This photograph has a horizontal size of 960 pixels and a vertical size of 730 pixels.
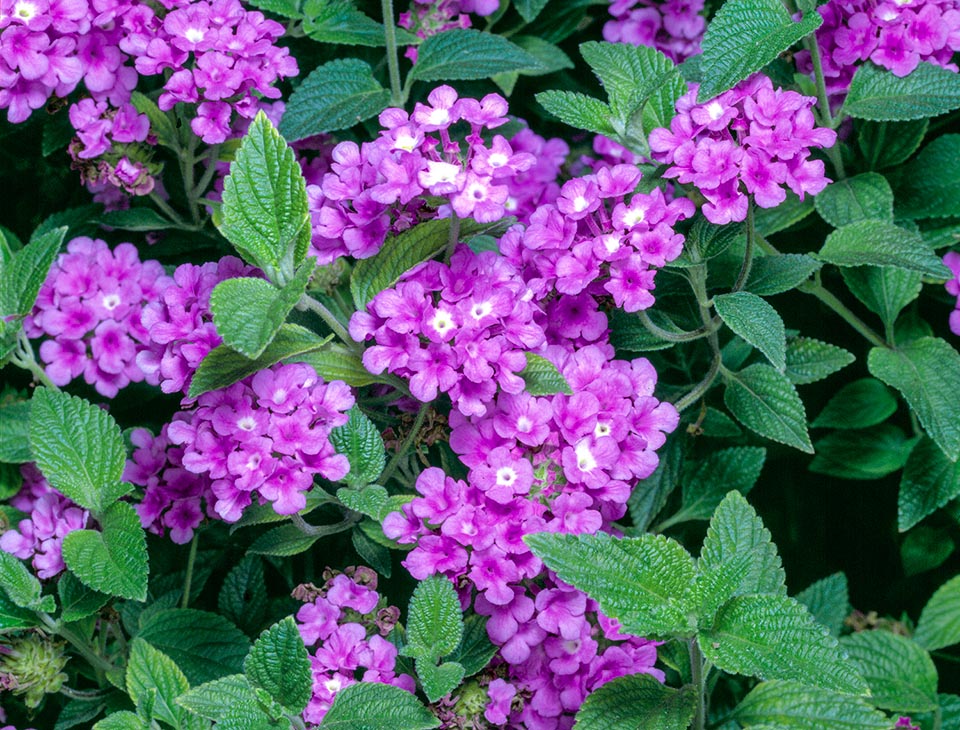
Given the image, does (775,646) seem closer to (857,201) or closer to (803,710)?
(803,710)

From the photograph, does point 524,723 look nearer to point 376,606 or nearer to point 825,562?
point 376,606

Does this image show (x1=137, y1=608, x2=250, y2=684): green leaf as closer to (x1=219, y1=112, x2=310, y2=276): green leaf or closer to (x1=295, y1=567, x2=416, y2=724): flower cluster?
(x1=295, y1=567, x2=416, y2=724): flower cluster

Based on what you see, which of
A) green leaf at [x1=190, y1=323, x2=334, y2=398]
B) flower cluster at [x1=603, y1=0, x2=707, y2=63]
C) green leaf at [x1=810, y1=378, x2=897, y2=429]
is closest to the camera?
green leaf at [x1=190, y1=323, x2=334, y2=398]

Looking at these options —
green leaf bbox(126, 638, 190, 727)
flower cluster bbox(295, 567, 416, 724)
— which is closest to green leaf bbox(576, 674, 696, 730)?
flower cluster bbox(295, 567, 416, 724)

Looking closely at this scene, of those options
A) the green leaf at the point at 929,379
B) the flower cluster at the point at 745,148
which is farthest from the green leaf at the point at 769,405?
the flower cluster at the point at 745,148

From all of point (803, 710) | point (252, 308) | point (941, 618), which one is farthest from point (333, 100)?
point (941, 618)


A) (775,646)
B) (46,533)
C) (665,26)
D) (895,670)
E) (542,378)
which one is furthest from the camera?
(665,26)
